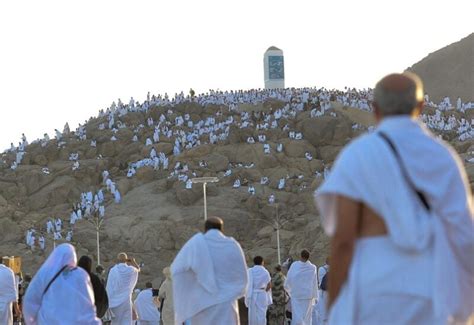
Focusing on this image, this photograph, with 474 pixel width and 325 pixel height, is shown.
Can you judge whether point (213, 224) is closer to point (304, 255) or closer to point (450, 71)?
point (304, 255)

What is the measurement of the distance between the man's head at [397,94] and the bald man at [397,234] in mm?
198

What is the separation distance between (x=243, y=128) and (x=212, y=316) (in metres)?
69.5

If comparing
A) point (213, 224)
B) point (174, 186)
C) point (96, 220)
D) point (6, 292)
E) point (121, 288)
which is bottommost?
point (96, 220)

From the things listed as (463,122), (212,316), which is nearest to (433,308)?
(212,316)

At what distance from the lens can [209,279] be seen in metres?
12.1

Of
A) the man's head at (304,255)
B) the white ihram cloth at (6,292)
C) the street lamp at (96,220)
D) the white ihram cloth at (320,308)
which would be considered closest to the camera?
the white ihram cloth at (6,292)

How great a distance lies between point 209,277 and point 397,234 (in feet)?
22.3

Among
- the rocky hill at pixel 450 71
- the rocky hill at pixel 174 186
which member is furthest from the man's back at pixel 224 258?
the rocky hill at pixel 450 71

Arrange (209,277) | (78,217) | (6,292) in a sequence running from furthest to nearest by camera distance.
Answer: (78,217) → (6,292) → (209,277)

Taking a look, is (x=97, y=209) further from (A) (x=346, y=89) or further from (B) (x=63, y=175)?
(A) (x=346, y=89)

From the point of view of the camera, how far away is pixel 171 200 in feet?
229

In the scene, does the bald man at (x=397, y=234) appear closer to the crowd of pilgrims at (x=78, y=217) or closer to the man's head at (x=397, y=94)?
the man's head at (x=397, y=94)

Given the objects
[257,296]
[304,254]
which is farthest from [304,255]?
[257,296]

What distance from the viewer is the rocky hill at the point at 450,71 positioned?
116 metres
